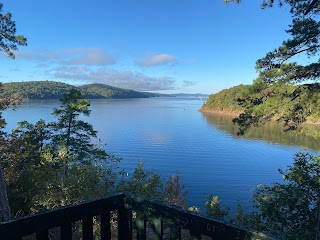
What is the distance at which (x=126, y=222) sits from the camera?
90.7 inches

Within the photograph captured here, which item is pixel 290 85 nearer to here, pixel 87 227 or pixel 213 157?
pixel 87 227

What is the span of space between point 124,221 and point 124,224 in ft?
0.10

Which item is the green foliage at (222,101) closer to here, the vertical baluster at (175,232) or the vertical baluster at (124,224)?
the vertical baluster at (124,224)

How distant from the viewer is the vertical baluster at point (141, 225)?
7.07 ft

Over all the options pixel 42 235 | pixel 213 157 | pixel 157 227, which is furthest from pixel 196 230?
pixel 213 157

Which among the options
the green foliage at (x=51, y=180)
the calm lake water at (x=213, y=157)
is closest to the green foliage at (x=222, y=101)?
the calm lake water at (x=213, y=157)

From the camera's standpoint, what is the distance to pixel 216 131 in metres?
67.1

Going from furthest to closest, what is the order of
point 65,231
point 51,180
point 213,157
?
point 213,157, point 51,180, point 65,231

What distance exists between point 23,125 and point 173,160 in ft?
70.2

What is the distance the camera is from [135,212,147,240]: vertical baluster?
7.07 ft

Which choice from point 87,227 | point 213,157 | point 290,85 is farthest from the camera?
point 213,157

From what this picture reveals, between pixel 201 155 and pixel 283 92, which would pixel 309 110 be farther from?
pixel 201 155

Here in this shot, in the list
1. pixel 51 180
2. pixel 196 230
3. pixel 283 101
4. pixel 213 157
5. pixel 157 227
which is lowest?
pixel 213 157

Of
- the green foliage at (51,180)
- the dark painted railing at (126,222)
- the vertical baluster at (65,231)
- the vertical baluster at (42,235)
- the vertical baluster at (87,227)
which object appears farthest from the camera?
the green foliage at (51,180)
